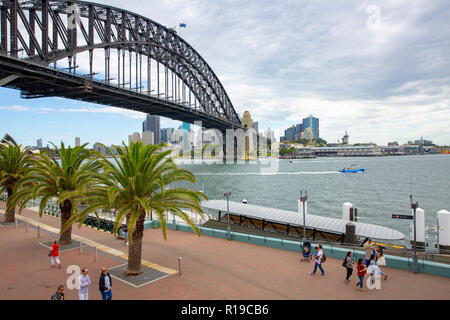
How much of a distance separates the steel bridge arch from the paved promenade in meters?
34.6

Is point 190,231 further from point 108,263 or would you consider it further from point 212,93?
point 212,93

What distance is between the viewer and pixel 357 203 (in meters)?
52.7

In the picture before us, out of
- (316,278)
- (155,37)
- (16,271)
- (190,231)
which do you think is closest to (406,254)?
(316,278)

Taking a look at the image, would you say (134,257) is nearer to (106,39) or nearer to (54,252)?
(54,252)

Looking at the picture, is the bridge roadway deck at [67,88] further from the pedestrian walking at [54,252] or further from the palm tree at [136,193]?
the palm tree at [136,193]

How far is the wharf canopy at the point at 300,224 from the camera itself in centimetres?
1941

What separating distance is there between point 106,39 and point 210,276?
6358 centimetres

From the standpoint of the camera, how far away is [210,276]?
42.9 ft

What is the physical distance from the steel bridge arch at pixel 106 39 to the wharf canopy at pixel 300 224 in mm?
35491

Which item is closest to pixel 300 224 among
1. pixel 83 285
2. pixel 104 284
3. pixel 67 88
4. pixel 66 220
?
pixel 104 284

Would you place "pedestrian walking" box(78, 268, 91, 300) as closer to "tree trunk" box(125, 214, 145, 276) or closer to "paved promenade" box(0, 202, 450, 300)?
"paved promenade" box(0, 202, 450, 300)

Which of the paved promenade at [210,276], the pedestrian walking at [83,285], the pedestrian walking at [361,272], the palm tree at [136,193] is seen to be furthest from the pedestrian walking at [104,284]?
the pedestrian walking at [361,272]

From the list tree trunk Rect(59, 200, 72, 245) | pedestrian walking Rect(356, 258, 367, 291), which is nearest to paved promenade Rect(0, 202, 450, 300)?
pedestrian walking Rect(356, 258, 367, 291)

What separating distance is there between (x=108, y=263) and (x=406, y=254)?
48.8 ft
